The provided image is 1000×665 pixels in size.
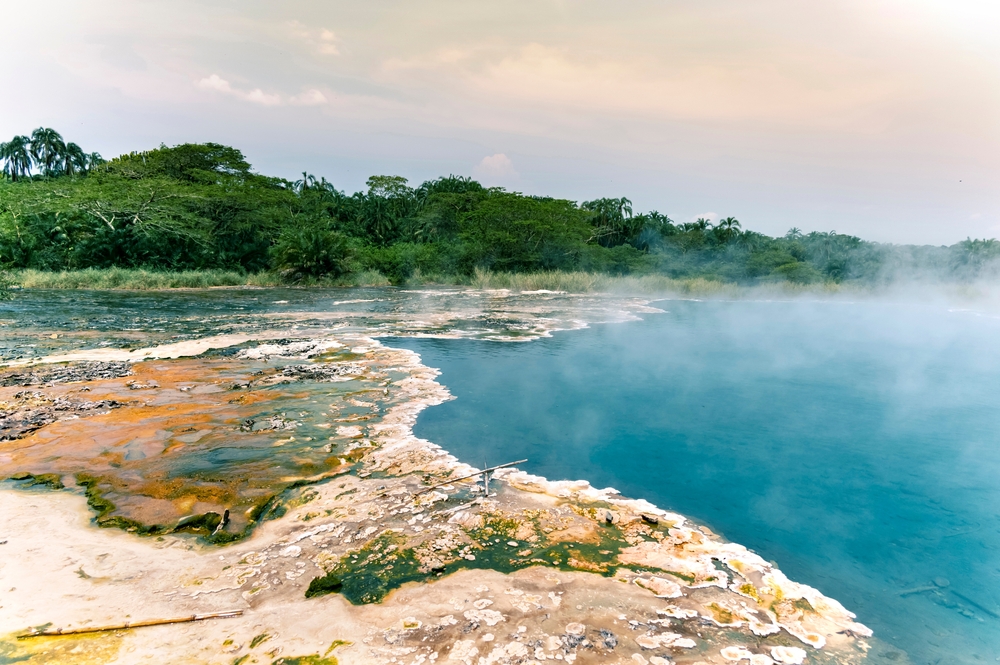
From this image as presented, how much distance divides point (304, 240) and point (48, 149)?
34002 millimetres

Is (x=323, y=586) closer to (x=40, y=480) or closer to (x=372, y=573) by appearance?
(x=372, y=573)

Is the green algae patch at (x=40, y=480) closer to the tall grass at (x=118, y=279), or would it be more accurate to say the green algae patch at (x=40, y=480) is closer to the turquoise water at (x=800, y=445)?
the turquoise water at (x=800, y=445)

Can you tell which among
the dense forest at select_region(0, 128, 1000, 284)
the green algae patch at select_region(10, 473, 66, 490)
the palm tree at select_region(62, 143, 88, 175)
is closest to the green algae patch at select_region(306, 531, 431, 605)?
the green algae patch at select_region(10, 473, 66, 490)

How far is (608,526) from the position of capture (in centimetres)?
474

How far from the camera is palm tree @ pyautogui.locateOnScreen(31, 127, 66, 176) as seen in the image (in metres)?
48.3

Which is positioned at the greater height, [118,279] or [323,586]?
[118,279]

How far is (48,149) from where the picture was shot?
48.9 m

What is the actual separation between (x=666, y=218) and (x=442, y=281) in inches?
1233

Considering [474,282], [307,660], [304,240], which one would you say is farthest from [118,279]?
[307,660]

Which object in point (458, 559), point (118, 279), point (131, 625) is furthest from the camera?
point (118, 279)

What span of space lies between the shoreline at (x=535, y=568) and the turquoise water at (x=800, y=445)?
395 mm

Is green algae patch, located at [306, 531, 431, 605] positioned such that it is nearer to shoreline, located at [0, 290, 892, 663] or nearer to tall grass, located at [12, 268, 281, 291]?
shoreline, located at [0, 290, 892, 663]

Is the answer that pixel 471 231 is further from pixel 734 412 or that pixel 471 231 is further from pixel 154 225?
pixel 734 412

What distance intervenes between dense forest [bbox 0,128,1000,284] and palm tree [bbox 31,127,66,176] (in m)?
1.36
